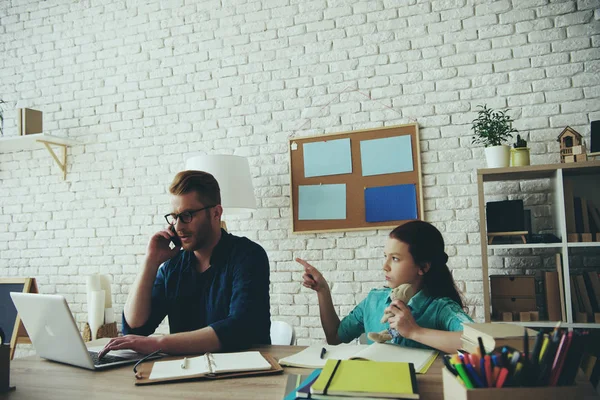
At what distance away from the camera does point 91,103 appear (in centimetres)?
381

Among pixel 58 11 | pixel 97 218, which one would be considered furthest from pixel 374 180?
pixel 58 11

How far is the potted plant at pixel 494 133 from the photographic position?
8.45ft

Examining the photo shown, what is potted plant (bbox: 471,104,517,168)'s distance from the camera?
2.58m

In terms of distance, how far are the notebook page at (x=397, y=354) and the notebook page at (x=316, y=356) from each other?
57 millimetres

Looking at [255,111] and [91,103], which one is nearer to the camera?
[255,111]

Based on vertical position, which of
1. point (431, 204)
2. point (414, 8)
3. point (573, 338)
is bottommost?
point (573, 338)

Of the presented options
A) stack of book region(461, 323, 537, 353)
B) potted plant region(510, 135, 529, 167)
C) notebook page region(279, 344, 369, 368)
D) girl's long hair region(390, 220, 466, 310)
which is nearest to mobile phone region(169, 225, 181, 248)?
notebook page region(279, 344, 369, 368)

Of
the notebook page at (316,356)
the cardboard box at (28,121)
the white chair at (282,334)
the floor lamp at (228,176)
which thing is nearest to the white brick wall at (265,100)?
the cardboard box at (28,121)

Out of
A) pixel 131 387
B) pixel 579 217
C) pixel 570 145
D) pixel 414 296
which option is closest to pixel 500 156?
pixel 570 145

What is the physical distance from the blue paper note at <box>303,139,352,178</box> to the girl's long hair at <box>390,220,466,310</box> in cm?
147

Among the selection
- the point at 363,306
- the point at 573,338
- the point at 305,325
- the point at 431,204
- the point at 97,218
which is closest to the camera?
the point at 573,338

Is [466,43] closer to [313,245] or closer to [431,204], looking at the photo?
[431,204]

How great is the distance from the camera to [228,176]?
2867 mm

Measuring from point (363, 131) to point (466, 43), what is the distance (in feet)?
2.82
